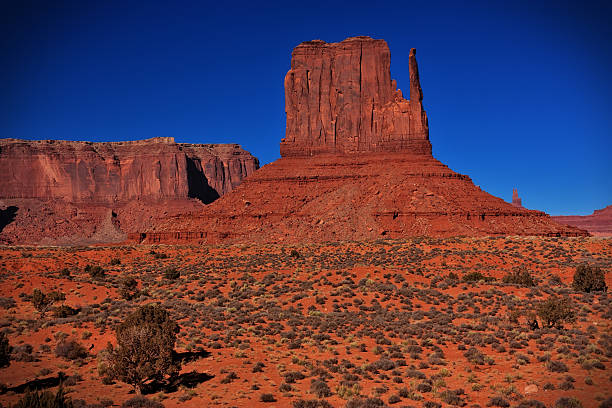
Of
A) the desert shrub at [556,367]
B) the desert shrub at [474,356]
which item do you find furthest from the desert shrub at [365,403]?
the desert shrub at [556,367]

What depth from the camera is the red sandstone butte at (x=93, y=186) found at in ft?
421

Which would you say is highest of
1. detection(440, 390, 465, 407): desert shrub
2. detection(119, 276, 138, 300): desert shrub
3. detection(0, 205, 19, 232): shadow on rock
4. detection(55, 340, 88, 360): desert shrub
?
detection(0, 205, 19, 232): shadow on rock

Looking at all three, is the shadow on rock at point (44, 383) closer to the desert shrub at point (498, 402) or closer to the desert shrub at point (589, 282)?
the desert shrub at point (498, 402)

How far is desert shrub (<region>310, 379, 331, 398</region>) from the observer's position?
14.0m

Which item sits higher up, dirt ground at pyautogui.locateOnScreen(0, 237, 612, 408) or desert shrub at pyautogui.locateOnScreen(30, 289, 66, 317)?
desert shrub at pyautogui.locateOnScreen(30, 289, 66, 317)

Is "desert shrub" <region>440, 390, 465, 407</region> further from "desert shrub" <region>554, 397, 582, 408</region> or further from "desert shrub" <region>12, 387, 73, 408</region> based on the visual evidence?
"desert shrub" <region>12, 387, 73, 408</region>

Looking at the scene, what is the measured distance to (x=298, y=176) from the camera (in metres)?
77.2

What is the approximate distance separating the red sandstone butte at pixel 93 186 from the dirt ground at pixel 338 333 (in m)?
93.5

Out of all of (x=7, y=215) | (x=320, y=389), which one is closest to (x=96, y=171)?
(x=7, y=215)

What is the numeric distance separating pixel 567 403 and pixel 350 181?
63234 millimetres

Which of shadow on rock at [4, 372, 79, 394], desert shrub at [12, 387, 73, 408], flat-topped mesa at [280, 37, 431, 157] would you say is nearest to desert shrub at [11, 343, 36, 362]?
shadow on rock at [4, 372, 79, 394]

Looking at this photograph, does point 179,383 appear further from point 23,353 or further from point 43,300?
point 43,300

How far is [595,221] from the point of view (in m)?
151

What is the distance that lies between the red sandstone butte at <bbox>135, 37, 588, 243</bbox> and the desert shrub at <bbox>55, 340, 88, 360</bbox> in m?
45.5
